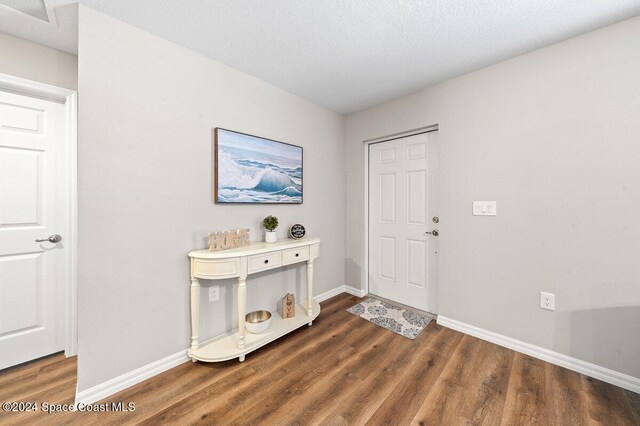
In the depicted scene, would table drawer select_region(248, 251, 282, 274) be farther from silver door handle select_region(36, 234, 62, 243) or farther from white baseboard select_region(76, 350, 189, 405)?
silver door handle select_region(36, 234, 62, 243)

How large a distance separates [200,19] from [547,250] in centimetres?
299

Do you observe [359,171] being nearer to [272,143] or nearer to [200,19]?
[272,143]

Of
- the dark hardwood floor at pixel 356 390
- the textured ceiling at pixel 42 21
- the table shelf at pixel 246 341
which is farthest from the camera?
the table shelf at pixel 246 341

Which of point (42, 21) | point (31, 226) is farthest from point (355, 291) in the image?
point (42, 21)

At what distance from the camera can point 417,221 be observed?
9.20 feet

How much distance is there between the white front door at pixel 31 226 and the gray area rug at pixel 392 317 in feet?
8.67

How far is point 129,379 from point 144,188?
4.18 feet

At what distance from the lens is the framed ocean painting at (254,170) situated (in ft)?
Result: 6.98

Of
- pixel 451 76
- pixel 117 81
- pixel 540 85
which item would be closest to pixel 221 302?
pixel 117 81

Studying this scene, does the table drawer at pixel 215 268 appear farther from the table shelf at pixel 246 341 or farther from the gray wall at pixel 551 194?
the gray wall at pixel 551 194

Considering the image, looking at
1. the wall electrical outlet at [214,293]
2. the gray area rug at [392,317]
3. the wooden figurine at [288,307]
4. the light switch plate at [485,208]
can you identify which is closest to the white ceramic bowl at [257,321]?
the wooden figurine at [288,307]

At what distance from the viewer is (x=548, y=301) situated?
194 centimetres

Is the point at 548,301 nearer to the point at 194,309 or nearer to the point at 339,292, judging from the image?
the point at 339,292

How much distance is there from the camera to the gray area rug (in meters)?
2.40
